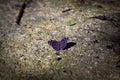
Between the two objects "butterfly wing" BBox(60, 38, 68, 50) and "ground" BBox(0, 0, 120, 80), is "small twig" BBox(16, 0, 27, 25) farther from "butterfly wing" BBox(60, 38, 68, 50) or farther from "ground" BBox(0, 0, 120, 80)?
"butterfly wing" BBox(60, 38, 68, 50)

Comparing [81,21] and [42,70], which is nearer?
[42,70]

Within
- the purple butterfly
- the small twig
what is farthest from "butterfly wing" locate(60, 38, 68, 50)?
the small twig

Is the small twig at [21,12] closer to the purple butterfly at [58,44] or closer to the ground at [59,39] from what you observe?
the ground at [59,39]

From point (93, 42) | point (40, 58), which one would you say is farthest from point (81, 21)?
point (40, 58)

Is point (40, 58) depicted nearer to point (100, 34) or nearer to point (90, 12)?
point (100, 34)

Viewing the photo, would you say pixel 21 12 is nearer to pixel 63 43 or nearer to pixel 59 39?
pixel 59 39

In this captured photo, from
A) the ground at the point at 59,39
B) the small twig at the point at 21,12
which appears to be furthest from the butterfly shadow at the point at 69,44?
the small twig at the point at 21,12
